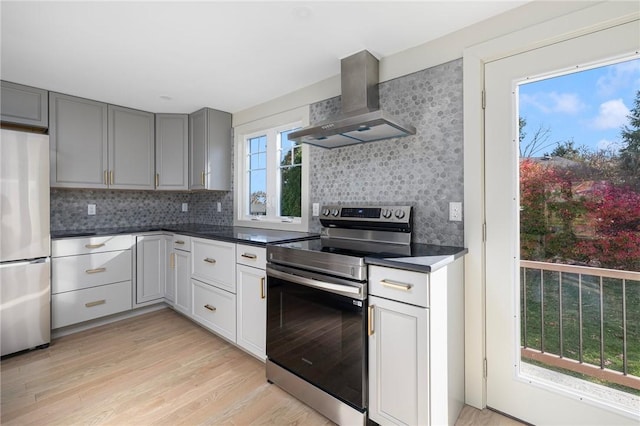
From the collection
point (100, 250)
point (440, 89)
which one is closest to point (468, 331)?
point (440, 89)

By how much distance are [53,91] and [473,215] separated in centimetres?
377

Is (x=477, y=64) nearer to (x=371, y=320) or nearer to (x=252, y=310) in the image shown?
(x=371, y=320)

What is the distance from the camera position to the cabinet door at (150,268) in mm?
3152

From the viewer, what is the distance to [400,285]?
1420 millimetres

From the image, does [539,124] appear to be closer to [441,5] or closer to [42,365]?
[441,5]

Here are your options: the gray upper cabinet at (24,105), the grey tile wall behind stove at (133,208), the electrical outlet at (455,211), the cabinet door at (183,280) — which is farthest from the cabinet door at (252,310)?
the gray upper cabinet at (24,105)

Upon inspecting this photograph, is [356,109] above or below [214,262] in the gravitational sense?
above

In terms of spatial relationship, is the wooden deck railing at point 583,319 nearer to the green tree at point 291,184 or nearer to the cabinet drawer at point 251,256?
the cabinet drawer at point 251,256

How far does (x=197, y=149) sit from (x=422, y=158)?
2.62m

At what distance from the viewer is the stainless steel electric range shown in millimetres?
1551

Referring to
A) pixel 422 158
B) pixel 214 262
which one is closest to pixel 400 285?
pixel 422 158

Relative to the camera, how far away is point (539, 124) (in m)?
1.63

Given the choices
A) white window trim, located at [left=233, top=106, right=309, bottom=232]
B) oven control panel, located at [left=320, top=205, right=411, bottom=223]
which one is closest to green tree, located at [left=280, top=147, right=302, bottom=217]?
white window trim, located at [left=233, top=106, right=309, bottom=232]

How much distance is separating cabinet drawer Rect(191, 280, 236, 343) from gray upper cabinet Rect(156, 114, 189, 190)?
4.52 ft
